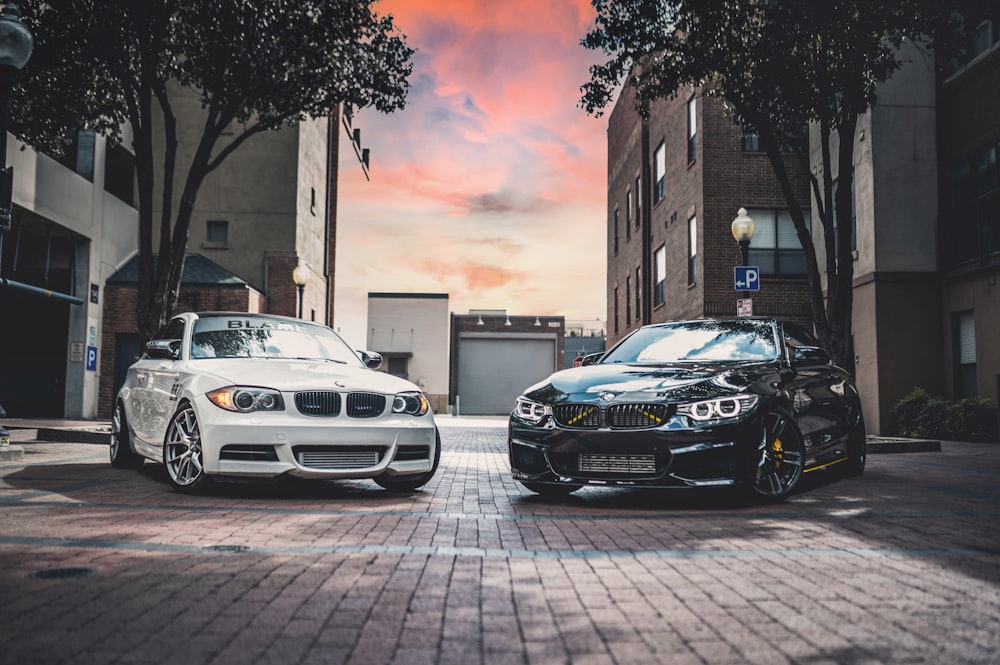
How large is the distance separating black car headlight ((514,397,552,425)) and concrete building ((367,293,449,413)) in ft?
142

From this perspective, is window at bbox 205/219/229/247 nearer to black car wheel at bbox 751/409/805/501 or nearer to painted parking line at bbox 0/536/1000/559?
black car wheel at bbox 751/409/805/501

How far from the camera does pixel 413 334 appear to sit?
2031 inches

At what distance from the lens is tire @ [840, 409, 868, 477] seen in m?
9.21

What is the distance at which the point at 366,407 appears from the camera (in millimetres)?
7543

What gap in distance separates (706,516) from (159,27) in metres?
12.9

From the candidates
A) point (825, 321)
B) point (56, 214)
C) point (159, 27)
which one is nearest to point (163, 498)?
point (159, 27)

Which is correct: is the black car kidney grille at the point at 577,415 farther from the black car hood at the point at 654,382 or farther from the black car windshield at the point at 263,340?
the black car windshield at the point at 263,340

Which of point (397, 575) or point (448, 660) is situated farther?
point (397, 575)

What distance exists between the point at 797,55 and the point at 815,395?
9.03m

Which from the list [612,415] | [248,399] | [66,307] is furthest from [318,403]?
[66,307]

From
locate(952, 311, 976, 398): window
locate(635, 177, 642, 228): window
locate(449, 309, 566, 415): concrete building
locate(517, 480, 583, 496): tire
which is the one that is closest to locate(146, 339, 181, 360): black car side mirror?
locate(517, 480, 583, 496): tire

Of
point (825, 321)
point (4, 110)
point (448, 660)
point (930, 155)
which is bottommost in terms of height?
point (448, 660)

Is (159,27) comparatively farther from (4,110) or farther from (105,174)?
(105,174)

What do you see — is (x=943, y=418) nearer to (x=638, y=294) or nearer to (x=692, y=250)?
(x=692, y=250)
